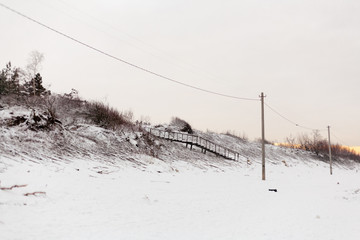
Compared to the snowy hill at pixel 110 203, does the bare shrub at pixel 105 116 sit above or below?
above

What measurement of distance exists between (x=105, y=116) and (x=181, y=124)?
15.9m

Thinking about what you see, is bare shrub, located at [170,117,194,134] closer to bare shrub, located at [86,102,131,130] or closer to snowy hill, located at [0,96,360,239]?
bare shrub, located at [86,102,131,130]

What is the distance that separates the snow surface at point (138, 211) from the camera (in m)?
5.67

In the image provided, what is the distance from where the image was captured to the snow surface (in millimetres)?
5672

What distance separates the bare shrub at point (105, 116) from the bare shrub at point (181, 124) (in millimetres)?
12611

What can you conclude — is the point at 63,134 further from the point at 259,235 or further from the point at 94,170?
the point at 259,235

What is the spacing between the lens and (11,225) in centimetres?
515

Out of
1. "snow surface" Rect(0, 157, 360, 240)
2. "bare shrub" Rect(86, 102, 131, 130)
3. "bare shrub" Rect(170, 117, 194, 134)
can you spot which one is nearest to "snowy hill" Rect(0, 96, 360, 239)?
"snow surface" Rect(0, 157, 360, 240)

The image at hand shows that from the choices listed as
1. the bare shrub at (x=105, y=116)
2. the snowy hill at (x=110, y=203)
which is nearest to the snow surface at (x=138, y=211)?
the snowy hill at (x=110, y=203)

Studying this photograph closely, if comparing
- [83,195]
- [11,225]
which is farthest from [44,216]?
[83,195]

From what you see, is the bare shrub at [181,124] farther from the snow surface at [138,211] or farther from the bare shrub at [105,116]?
the snow surface at [138,211]

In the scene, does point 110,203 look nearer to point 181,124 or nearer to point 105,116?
point 105,116

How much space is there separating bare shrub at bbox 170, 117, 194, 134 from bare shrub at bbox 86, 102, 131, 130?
12.6 meters

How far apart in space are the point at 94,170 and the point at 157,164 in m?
6.16
